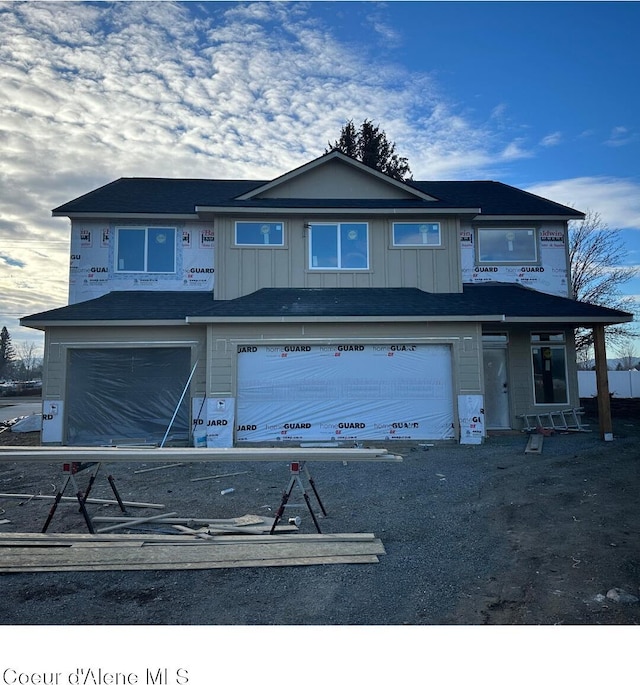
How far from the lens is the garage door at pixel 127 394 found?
1235cm

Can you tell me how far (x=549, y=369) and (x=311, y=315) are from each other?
7.07 metres

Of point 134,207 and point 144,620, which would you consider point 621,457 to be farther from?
point 134,207

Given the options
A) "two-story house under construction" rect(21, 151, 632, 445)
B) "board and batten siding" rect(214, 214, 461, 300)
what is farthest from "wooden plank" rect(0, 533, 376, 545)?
"board and batten siding" rect(214, 214, 461, 300)

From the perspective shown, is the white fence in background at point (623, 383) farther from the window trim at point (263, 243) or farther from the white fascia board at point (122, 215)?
the white fascia board at point (122, 215)

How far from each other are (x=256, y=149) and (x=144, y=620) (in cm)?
845

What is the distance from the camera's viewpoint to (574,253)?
28.3 meters

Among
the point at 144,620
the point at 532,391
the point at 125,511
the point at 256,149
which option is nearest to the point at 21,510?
the point at 125,511

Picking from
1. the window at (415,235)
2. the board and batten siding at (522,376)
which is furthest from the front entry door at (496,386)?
the window at (415,235)

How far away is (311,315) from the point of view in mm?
11305

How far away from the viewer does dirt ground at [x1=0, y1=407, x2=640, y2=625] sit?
391cm

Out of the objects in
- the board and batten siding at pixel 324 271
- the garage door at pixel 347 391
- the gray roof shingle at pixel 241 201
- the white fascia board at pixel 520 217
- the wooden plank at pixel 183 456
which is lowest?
the wooden plank at pixel 183 456

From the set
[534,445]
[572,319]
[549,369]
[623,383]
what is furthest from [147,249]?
[623,383]

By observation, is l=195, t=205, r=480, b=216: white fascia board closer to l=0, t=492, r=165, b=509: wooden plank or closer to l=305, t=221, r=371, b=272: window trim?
l=305, t=221, r=371, b=272: window trim

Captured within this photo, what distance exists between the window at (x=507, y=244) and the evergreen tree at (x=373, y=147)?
56.9ft
